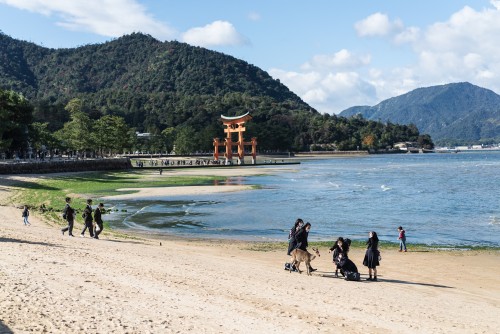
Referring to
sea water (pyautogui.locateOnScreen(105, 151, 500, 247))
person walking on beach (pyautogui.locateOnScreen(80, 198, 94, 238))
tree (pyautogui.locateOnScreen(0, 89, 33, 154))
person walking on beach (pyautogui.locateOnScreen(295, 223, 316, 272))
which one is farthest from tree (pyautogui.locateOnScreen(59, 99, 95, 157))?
person walking on beach (pyautogui.locateOnScreen(295, 223, 316, 272))

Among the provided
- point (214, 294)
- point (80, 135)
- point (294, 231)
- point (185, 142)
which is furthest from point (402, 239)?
point (185, 142)

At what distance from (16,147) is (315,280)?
72.0 m

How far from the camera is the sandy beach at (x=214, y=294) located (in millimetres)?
9883

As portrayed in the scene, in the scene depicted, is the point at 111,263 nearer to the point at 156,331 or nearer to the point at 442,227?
the point at 156,331

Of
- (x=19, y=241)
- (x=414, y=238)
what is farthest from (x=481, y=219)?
(x=19, y=241)

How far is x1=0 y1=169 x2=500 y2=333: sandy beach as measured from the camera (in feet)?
32.4

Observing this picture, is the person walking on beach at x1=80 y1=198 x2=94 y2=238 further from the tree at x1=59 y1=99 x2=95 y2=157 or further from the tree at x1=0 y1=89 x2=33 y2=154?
the tree at x1=59 y1=99 x2=95 y2=157

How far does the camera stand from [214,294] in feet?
40.7

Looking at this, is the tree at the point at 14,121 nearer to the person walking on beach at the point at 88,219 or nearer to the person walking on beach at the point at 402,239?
the person walking on beach at the point at 88,219

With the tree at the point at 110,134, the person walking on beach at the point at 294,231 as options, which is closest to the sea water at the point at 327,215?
the person walking on beach at the point at 294,231

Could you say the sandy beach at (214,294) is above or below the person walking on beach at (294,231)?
below

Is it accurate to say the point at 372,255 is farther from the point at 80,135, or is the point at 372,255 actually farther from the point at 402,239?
the point at 80,135

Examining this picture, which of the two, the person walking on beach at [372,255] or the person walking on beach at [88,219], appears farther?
the person walking on beach at [88,219]

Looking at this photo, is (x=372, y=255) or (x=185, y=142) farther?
(x=185, y=142)
